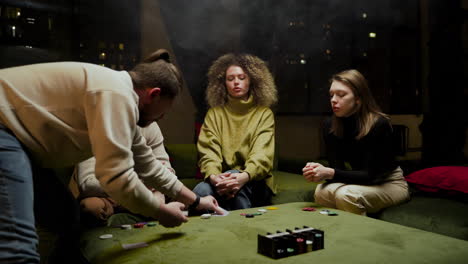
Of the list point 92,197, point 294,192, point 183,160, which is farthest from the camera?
point 183,160

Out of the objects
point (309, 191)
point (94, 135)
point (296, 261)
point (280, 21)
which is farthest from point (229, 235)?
point (280, 21)

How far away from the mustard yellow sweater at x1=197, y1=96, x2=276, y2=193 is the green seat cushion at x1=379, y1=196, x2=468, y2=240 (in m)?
0.71

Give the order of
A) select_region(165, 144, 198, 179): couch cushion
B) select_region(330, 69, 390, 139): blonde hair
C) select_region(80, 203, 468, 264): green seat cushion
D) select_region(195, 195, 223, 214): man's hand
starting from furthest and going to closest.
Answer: select_region(165, 144, 198, 179): couch cushion, select_region(330, 69, 390, 139): blonde hair, select_region(195, 195, 223, 214): man's hand, select_region(80, 203, 468, 264): green seat cushion

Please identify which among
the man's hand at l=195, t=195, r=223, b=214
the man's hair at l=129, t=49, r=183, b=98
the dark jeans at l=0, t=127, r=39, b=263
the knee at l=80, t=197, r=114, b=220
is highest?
the man's hair at l=129, t=49, r=183, b=98

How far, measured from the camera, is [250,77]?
263cm

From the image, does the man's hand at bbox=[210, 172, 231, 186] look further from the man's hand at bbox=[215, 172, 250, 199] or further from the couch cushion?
the couch cushion

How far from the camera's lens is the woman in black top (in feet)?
6.66

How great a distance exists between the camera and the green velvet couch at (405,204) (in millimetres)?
1856

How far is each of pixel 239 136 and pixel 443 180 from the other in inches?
46.8

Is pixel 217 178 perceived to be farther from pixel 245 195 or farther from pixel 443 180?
pixel 443 180

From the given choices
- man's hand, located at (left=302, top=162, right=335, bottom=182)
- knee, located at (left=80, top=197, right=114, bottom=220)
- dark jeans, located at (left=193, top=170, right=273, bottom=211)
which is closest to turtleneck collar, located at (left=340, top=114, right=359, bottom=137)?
man's hand, located at (left=302, top=162, right=335, bottom=182)

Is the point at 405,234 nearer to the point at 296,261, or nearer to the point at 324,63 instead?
the point at 296,261

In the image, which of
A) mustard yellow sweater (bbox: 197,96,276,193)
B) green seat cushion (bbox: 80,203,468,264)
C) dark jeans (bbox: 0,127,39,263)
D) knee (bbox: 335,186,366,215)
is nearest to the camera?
dark jeans (bbox: 0,127,39,263)

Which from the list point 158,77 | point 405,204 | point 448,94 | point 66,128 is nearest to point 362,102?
point 405,204
